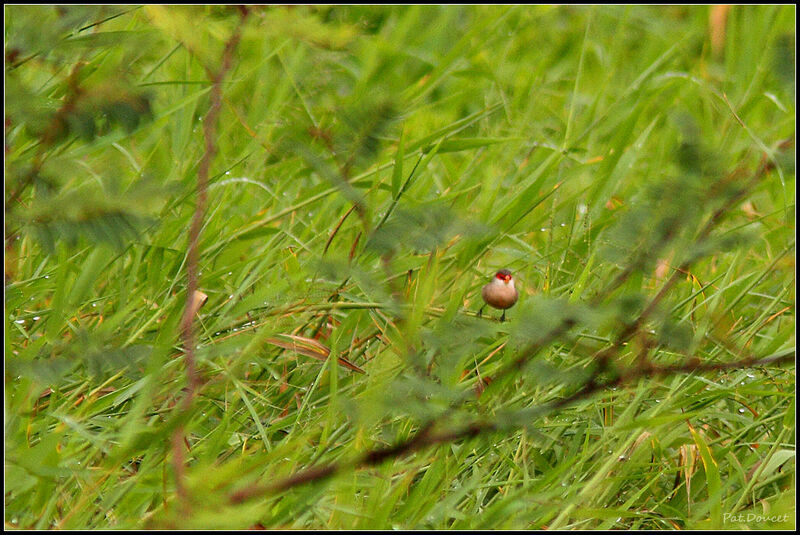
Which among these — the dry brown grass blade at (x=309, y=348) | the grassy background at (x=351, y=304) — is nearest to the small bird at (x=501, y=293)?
the grassy background at (x=351, y=304)

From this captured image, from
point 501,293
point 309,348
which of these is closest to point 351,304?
point 309,348

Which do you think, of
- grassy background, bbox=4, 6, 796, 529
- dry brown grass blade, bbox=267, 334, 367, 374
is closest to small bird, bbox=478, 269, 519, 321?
grassy background, bbox=4, 6, 796, 529

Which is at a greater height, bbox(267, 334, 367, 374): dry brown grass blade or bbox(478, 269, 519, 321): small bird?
bbox(267, 334, 367, 374): dry brown grass blade

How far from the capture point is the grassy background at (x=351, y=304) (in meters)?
1.23

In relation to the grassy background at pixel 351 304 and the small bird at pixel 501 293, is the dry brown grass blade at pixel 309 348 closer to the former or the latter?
the grassy background at pixel 351 304

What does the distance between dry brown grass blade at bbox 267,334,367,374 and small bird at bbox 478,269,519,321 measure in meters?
0.35

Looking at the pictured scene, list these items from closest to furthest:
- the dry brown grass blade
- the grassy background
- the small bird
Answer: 1. the grassy background
2. the dry brown grass blade
3. the small bird

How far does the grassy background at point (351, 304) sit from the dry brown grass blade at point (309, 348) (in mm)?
37

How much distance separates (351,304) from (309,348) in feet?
0.56

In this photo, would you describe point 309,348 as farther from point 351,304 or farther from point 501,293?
point 501,293

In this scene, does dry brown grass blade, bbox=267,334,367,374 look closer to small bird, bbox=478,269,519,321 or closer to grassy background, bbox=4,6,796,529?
grassy background, bbox=4,6,796,529

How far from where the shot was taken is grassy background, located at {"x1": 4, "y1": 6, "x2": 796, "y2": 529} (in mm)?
1234

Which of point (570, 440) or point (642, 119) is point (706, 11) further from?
point (570, 440)

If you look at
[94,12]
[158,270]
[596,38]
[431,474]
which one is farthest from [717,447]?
[596,38]
